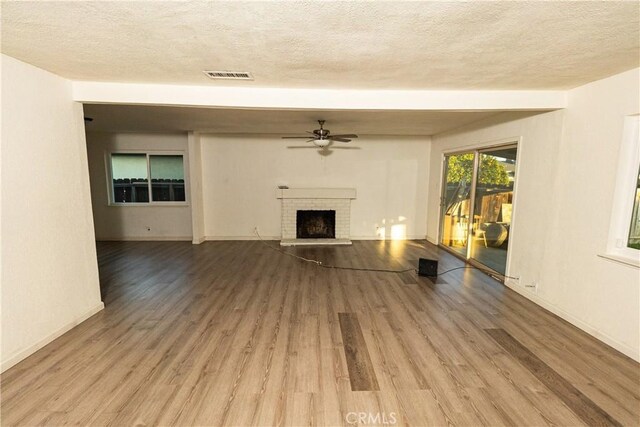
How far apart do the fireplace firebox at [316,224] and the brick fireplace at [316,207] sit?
53mm

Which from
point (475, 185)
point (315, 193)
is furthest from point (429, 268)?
point (315, 193)

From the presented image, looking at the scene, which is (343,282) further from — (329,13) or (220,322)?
(329,13)

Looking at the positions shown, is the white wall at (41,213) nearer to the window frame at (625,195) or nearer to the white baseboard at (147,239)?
the white baseboard at (147,239)

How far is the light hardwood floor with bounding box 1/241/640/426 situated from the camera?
69.2 inches

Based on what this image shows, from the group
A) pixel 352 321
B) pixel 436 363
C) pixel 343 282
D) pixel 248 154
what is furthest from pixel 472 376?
pixel 248 154

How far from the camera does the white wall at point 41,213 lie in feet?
6.97

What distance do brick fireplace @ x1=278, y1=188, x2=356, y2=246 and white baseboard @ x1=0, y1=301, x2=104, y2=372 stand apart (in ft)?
11.8

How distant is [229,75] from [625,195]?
12.0 ft

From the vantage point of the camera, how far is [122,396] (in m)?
1.88

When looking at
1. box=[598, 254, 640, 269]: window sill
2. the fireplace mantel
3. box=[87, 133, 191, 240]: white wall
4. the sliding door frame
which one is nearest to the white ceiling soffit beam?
the sliding door frame

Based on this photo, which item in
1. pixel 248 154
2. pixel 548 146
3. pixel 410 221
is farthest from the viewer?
pixel 410 221

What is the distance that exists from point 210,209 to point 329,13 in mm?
5620

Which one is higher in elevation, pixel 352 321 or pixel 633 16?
pixel 633 16

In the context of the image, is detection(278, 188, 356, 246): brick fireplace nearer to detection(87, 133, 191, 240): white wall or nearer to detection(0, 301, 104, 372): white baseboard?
detection(87, 133, 191, 240): white wall
